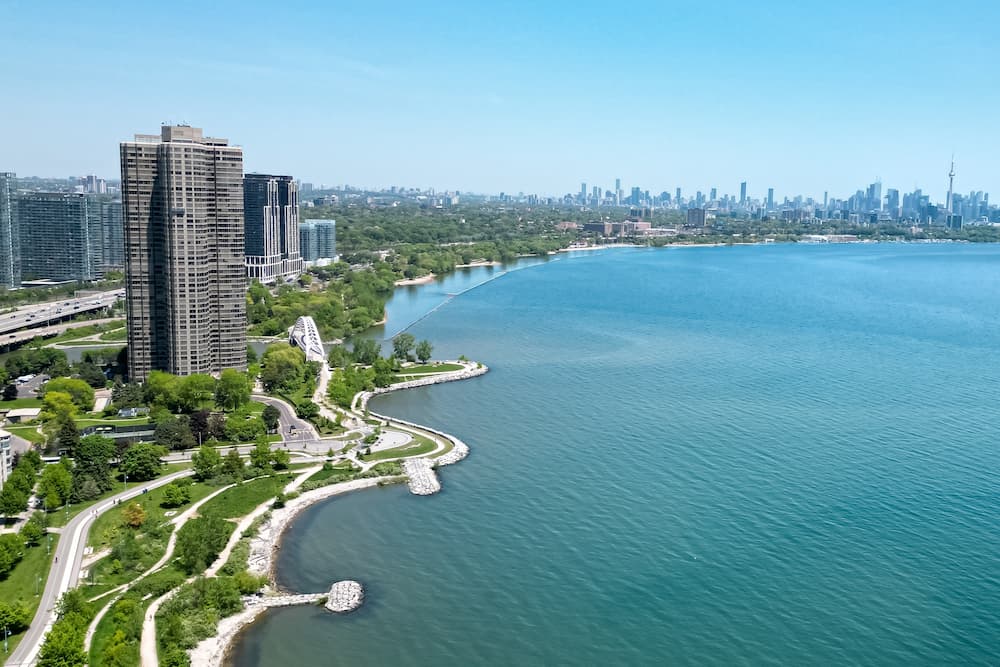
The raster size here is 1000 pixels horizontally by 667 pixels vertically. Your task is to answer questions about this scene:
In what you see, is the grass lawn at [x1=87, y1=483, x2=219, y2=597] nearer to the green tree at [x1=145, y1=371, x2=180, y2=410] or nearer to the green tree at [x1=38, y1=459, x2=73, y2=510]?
the green tree at [x1=38, y1=459, x2=73, y2=510]

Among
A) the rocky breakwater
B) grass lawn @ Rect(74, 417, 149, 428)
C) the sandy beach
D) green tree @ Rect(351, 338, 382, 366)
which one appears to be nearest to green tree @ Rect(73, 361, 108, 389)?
grass lawn @ Rect(74, 417, 149, 428)

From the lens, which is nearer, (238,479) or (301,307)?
(238,479)

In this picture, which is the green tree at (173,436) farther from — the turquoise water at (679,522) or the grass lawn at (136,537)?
the turquoise water at (679,522)

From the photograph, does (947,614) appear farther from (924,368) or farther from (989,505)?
(924,368)

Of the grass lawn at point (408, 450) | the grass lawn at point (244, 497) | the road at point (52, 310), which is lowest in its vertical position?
the grass lawn at point (244, 497)

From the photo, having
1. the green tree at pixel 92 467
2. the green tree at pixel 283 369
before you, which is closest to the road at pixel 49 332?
the green tree at pixel 283 369

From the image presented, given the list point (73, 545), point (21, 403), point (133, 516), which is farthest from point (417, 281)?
point (73, 545)

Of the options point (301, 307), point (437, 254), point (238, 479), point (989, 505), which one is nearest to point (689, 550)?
point (989, 505)
